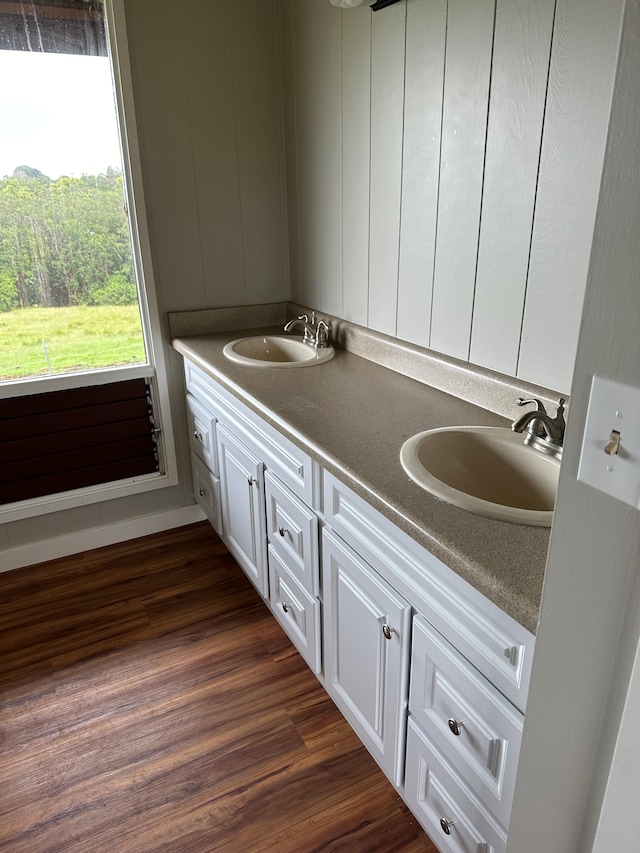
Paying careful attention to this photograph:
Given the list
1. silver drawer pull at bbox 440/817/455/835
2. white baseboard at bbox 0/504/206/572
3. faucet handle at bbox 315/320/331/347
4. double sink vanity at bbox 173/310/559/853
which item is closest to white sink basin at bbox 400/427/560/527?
double sink vanity at bbox 173/310/559/853

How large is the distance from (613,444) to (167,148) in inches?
87.0

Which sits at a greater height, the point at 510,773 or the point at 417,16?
the point at 417,16

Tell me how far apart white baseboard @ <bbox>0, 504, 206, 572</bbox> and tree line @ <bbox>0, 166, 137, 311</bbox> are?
967 mm

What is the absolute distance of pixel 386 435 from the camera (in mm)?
1400

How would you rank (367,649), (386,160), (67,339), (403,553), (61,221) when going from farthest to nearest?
(67,339) → (61,221) → (386,160) → (367,649) → (403,553)

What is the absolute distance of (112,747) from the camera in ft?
5.31

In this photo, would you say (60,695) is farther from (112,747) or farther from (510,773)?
(510,773)

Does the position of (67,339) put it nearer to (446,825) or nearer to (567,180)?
(567,180)

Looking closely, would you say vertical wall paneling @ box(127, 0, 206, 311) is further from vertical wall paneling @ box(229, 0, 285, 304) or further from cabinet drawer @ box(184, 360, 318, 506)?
cabinet drawer @ box(184, 360, 318, 506)

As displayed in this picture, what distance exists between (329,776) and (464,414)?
39.5 inches

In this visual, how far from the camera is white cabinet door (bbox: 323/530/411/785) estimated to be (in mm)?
1220

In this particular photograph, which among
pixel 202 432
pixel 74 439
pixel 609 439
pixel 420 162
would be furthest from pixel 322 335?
pixel 609 439

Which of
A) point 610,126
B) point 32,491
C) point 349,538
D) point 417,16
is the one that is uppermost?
point 417,16

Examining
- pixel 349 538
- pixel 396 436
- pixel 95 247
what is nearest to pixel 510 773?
pixel 349 538
